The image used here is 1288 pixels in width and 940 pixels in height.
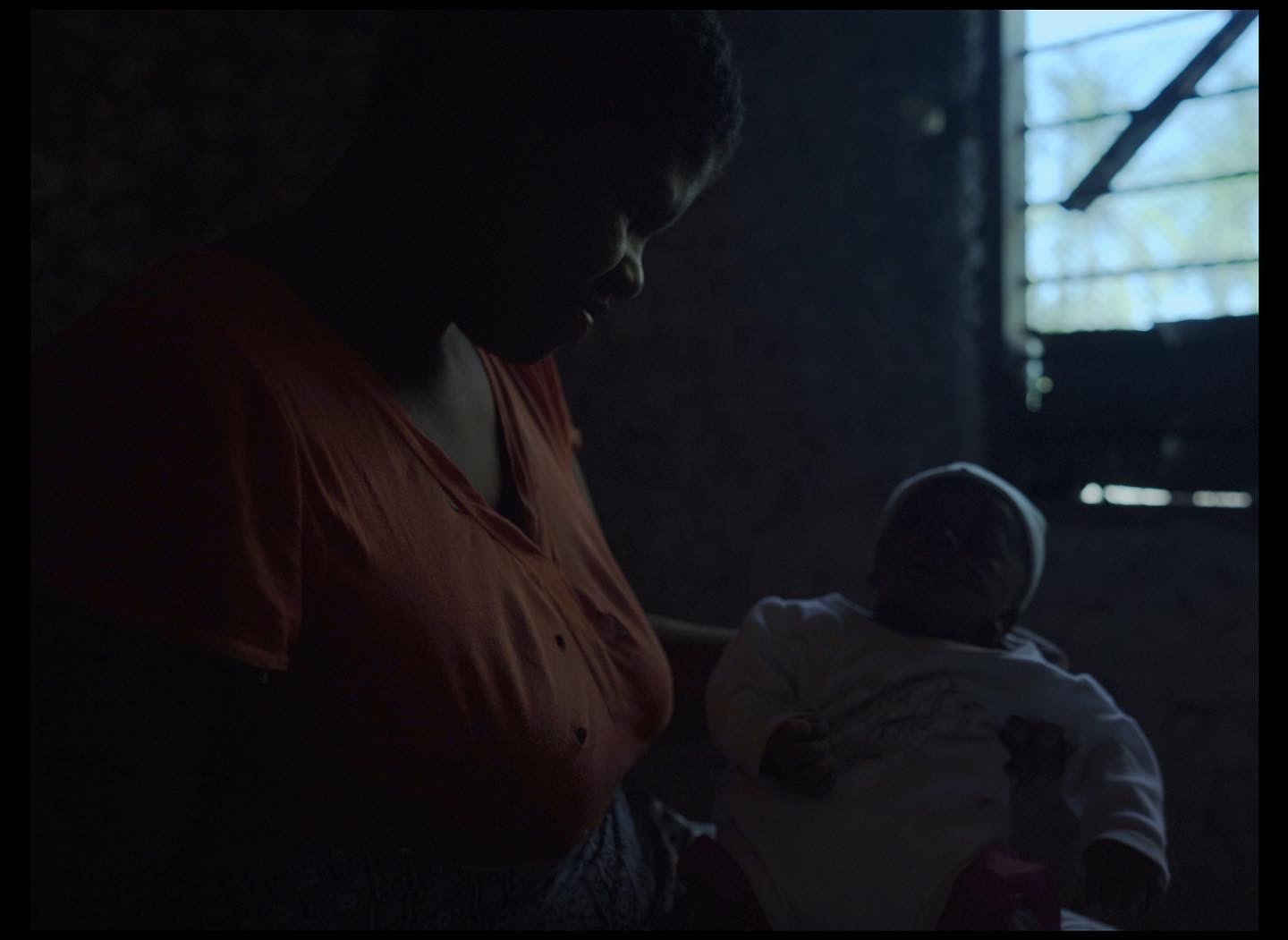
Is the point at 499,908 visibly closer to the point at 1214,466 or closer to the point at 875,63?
the point at 1214,466

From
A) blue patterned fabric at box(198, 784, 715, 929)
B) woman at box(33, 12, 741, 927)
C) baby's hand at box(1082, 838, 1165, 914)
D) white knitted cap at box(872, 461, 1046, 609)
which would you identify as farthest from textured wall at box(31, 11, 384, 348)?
baby's hand at box(1082, 838, 1165, 914)

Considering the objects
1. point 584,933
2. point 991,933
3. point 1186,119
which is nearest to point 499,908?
point 584,933

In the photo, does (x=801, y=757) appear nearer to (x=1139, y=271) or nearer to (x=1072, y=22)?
(x=1139, y=271)

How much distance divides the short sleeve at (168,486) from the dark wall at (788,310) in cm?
158

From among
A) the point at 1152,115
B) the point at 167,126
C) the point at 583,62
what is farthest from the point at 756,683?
the point at 167,126

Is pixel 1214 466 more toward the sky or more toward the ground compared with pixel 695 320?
more toward the ground

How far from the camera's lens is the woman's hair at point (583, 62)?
0.86 meters

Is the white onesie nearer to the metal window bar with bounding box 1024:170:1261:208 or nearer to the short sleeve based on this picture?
the short sleeve

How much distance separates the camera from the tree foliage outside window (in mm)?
1780

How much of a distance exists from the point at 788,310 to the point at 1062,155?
63 cm

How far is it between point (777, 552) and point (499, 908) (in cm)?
136

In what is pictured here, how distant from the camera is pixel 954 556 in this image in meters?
1.24

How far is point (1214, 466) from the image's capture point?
1.83m

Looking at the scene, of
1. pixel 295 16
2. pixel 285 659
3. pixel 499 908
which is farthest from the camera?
pixel 295 16
